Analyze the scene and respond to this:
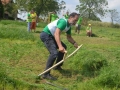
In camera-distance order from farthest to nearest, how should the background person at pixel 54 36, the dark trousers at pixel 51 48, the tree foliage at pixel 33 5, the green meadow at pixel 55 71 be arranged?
the tree foliage at pixel 33 5, the dark trousers at pixel 51 48, the background person at pixel 54 36, the green meadow at pixel 55 71

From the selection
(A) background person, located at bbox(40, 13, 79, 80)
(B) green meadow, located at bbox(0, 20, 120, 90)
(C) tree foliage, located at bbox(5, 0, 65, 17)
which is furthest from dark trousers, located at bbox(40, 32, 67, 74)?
(C) tree foliage, located at bbox(5, 0, 65, 17)

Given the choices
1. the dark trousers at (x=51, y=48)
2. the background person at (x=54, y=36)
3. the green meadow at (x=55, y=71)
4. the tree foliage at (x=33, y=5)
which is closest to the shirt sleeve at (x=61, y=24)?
the background person at (x=54, y=36)

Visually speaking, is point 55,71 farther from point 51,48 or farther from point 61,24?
point 61,24

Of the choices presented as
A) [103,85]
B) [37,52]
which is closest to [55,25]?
[103,85]

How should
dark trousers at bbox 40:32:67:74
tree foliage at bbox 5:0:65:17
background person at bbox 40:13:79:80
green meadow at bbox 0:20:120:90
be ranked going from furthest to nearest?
tree foliage at bbox 5:0:65:17 → dark trousers at bbox 40:32:67:74 → background person at bbox 40:13:79:80 → green meadow at bbox 0:20:120:90

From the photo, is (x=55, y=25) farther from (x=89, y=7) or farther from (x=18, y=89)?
(x=89, y=7)

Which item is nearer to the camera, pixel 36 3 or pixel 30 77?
pixel 30 77

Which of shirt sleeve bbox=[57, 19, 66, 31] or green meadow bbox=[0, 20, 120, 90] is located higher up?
shirt sleeve bbox=[57, 19, 66, 31]

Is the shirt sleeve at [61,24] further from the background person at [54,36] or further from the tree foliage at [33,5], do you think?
the tree foliage at [33,5]

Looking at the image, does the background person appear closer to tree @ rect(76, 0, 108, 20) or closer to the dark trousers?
the dark trousers

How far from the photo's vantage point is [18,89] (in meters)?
5.29

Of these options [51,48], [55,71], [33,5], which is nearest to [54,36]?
[51,48]

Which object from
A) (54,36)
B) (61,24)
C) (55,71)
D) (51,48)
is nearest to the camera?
(61,24)

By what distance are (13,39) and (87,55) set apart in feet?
14.0
